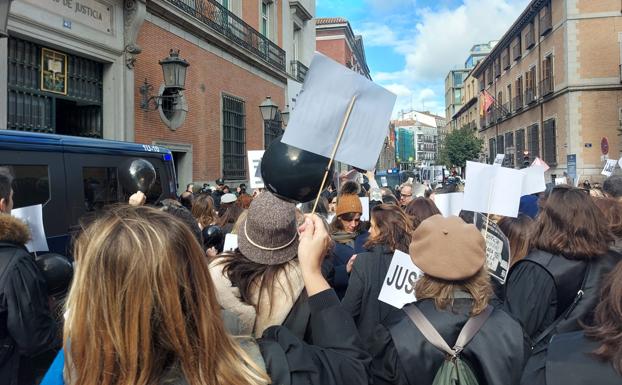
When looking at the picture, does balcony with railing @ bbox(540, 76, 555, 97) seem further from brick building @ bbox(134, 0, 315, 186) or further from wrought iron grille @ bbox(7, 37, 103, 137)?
wrought iron grille @ bbox(7, 37, 103, 137)

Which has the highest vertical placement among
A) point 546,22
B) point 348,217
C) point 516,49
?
point 516,49

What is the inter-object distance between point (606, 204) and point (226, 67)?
46.2 ft

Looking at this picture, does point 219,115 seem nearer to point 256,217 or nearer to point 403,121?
point 256,217

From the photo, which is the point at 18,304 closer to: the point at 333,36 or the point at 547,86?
→ the point at 547,86

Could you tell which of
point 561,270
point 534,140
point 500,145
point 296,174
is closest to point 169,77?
point 296,174

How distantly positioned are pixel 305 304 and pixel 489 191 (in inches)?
96.2

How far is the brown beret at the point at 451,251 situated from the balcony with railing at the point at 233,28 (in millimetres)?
11979

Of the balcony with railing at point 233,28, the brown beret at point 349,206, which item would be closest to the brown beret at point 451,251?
the brown beret at point 349,206

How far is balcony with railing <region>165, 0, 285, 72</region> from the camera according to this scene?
1390 cm

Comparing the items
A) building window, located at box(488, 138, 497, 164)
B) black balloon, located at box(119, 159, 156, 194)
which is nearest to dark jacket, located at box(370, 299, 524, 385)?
black balloon, located at box(119, 159, 156, 194)

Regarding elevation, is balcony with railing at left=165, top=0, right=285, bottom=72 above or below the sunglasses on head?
above

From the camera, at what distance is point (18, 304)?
2.56m

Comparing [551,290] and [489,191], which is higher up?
[489,191]

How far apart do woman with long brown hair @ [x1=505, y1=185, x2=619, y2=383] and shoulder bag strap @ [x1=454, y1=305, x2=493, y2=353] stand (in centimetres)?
86
